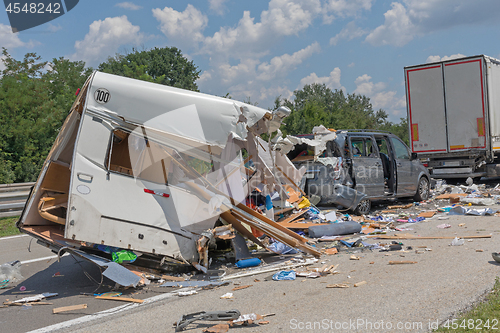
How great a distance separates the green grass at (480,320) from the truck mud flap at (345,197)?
567cm

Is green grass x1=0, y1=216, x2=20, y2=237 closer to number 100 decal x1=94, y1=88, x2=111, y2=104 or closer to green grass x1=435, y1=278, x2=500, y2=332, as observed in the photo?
number 100 decal x1=94, y1=88, x2=111, y2=104

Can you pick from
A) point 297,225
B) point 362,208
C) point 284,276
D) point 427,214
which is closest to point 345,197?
point 362,208

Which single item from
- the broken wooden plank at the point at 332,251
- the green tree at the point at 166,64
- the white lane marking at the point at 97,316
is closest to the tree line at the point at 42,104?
the green tree at the point at 166,64

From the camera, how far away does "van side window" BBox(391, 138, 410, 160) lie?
11414 mm

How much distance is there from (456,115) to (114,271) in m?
12.9

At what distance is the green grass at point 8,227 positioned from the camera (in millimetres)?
10344

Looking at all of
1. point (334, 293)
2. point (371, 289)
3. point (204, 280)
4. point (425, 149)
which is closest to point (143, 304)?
point (204, 280)

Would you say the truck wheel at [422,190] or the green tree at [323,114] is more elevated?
the green tree at [323,114]

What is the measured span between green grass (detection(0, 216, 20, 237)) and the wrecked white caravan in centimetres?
539

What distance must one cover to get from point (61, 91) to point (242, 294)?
69.5ft

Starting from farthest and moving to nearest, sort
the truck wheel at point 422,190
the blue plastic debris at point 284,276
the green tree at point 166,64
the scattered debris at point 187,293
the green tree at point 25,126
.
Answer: the green tree at point 166,64, the green tree at point 25,126, the truck wheel at point 422,190, the blue plastic debris at point 284,276, the scattered debris at point 187,293

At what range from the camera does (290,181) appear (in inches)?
348

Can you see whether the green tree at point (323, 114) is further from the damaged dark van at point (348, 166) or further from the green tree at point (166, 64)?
the green tree at point (166, 64)

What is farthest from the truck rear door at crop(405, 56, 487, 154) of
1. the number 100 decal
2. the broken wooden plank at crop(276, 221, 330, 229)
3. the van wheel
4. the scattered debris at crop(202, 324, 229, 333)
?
the scattered debris at crop(202, 324, 229, 333)
